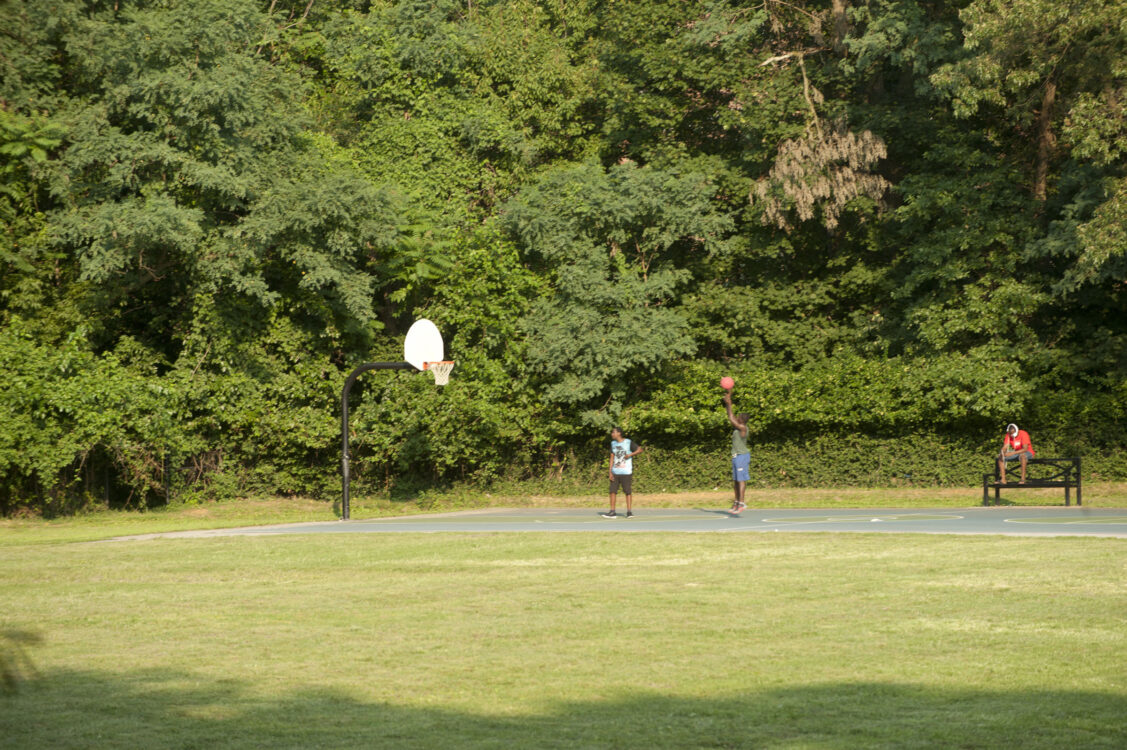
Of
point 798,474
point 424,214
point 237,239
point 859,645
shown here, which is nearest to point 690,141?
point 424,214

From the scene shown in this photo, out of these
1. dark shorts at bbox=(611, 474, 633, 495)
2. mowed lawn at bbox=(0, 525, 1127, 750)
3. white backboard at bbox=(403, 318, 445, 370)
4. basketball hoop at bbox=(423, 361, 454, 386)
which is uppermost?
white backboard at bbox=(403, 318, 445, 370)

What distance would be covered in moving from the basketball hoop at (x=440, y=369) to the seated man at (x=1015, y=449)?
13.2m

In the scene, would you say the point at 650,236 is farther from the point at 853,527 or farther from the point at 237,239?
the point at 853,527

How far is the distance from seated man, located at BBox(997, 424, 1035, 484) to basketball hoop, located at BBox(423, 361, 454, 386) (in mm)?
13216

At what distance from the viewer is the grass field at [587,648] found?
694 cm

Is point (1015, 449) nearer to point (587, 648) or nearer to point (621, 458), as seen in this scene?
point (621, 458)

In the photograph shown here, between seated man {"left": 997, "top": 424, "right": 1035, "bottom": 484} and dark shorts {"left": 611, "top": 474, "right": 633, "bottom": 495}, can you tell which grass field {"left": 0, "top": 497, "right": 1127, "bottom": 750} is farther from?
seated man {"left": 997, "top": 424, "right": 1035, "bottom": 484}

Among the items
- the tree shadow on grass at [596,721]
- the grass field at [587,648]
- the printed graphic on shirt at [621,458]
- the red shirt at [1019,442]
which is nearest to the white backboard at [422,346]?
the printed graphic on shirt at [621,458]

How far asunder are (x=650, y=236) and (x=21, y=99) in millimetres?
16784

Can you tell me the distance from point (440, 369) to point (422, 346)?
1.17m

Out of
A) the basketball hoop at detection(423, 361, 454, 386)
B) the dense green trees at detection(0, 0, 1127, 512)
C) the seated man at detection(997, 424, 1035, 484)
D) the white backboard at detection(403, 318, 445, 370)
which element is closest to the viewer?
the seated man at detection(997, 424, 1035, 484)

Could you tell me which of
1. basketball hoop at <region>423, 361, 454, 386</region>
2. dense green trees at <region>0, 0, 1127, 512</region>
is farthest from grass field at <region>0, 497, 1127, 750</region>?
dense green trees at <region>0, 0, 1127, 512</region>

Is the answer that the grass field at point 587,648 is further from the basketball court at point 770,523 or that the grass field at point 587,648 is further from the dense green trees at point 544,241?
the dense green trees at point 544,241

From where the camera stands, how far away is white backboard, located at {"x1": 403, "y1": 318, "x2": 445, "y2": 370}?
93.7 ft
